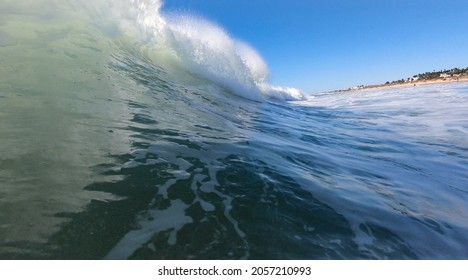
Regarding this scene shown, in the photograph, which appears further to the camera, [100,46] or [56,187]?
[100,46]

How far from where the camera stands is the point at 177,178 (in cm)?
325

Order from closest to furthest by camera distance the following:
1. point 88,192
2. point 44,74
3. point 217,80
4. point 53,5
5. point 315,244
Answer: point 315,244
point 88,192
point 44,74
point 53,5
point 217,80

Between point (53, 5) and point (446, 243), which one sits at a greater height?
point (53, 5)

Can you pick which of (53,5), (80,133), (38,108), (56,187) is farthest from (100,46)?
(56,187)

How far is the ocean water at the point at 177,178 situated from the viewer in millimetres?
2256

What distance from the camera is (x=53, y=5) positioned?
375 inches

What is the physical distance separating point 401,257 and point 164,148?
296cm

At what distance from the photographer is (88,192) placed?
2695mm

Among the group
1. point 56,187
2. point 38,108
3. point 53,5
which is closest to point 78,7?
point 53,5

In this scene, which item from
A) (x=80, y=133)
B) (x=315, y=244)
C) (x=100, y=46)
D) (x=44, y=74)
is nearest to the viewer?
(x=315, y=244)

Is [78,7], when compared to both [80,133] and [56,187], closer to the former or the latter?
[80,133]

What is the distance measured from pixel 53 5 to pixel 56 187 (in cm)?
930

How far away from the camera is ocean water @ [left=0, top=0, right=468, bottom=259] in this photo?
2.26 meters
